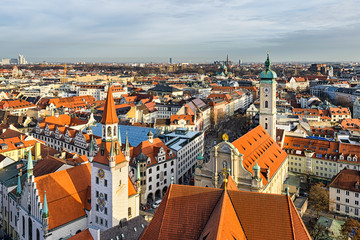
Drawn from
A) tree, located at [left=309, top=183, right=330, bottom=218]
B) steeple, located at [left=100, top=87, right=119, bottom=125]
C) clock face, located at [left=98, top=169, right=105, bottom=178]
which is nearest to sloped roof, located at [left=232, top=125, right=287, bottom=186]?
tree, located at [left=309, top=183, right=330, bottom=218]

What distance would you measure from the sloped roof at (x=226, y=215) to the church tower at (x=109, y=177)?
10.1 metres

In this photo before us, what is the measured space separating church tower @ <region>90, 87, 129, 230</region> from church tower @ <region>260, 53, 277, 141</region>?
132 feet

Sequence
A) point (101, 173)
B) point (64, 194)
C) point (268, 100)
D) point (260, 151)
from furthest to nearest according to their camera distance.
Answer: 1. point (268, 100)
2. point (260, 151)
3. point (64, 194)
4. point (101, 173)

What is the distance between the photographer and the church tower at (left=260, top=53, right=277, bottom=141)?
6688 cm

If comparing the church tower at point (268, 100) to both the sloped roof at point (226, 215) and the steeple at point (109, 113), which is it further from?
the sloped roof at point (226, 215)

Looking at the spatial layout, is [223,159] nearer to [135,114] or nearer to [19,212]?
[19,212]

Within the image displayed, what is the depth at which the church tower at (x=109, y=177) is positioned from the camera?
3525cm

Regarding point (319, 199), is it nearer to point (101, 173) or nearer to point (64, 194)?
point (101, 173)

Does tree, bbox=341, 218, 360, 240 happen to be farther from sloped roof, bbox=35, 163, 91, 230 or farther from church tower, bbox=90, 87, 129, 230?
sloped roof, bbox=35, 163, 91, 230

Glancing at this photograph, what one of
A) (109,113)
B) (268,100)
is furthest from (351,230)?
(109,113)

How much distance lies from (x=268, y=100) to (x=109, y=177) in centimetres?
4312

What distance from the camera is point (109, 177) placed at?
35.2 meters

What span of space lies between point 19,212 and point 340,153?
61.4m

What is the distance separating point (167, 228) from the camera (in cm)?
2578
